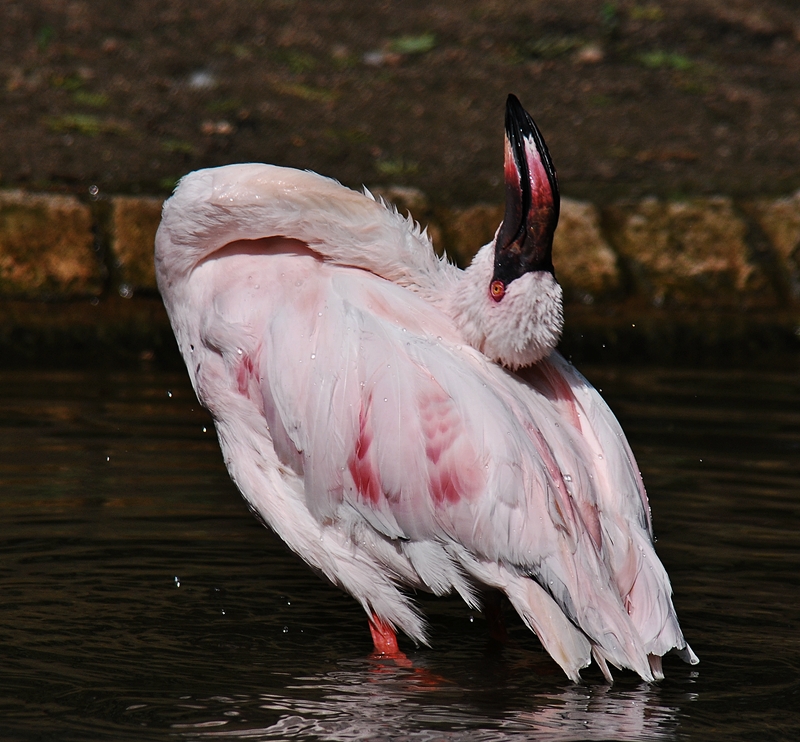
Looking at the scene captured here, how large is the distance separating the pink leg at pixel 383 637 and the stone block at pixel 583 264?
4.97 metres

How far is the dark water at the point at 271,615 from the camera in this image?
145 inches

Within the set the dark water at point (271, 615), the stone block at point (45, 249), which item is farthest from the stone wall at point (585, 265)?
the dark water at point (271, 615)

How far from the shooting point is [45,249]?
27.7 feet

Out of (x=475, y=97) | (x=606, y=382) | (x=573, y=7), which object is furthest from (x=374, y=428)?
(x=573, y=7)

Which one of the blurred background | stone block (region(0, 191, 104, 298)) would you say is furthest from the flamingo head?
the blurred background

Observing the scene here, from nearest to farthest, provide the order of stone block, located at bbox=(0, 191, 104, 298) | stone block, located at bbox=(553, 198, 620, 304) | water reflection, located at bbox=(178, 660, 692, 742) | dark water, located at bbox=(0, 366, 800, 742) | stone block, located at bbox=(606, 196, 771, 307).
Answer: water reflection, located at bbox=(178, 660, 692, 742), dark water, located at bbox=(0, 366, 800, 742), stone block, located at bbox=(0, 191, 104, 298), stone block, located at bbox=(553, 198, 620, 304), stone block, located at bbox=(606, 196, 771, 307)

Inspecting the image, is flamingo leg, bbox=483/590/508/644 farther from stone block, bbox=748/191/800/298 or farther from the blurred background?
stone block, bbox=748/191/800/298

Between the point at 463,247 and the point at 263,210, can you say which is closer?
the point at 263,210

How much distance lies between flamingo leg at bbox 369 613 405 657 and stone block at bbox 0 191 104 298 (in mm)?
4696

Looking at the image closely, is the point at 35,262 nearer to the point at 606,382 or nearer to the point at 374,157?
the point at 374,157

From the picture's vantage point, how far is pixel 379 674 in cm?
414

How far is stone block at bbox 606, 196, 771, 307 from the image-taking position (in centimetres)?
917

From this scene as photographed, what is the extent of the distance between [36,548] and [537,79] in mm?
6609

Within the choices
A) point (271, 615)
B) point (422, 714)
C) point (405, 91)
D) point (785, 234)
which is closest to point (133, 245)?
point (405, 91)
